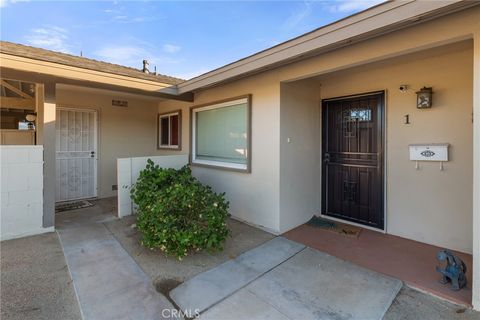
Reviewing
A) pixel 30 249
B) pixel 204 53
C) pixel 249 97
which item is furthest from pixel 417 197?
pixel 204 53

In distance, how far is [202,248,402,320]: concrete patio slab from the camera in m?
2.00

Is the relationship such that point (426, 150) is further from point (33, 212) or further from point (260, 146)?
point (33, 212)

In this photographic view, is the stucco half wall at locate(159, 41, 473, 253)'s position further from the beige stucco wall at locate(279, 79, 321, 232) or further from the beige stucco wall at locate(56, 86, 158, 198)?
the beige stucco wall at locate(56, 86, 158, 198)

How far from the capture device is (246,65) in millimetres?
3439

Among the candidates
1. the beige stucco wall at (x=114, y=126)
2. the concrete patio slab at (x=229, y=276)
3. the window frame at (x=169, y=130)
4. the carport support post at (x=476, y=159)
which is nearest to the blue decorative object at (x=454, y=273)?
the carport support post at (x=476, y=159)

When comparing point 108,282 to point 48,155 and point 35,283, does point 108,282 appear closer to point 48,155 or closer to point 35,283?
point 35,283

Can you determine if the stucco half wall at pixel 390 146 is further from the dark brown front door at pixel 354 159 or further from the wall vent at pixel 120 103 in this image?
the wall vent at pixel 120 103

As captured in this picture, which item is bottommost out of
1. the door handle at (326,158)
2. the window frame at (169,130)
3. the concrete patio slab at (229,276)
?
the concrete patio slab at (229,276)

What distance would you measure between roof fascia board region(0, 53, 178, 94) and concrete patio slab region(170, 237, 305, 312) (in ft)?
11.7

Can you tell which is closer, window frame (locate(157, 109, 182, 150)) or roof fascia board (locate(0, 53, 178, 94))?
roof fascia board (locate(0, 53, 178, 94))

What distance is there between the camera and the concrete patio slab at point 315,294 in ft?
6.57

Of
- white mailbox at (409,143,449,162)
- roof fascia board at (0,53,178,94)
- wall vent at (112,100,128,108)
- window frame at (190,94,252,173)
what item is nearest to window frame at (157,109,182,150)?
window frame at (190,94,252,173)

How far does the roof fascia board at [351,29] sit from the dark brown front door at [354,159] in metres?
1.80

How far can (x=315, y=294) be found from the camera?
2.26 meters
